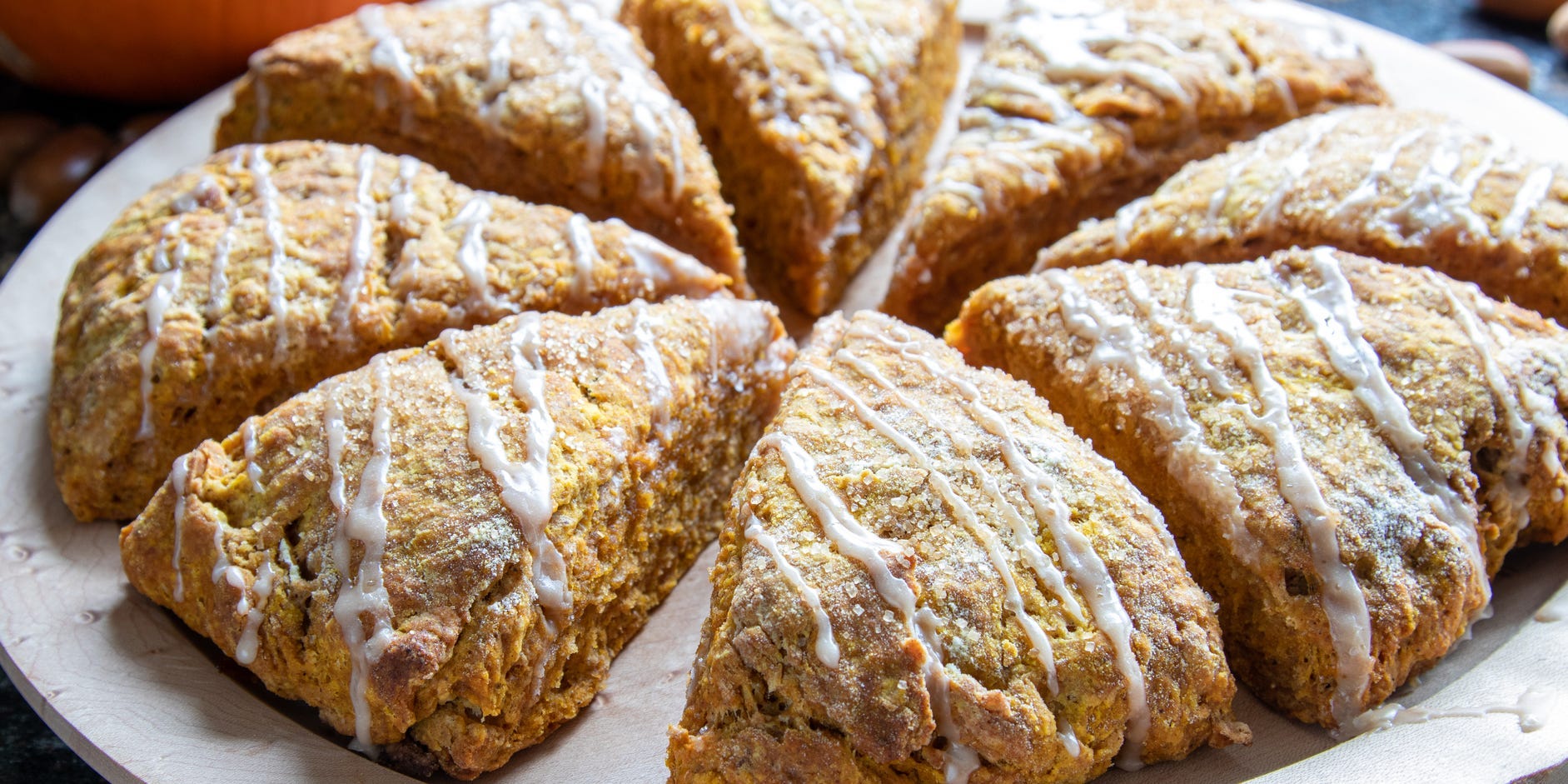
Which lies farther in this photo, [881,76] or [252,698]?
[881,76]

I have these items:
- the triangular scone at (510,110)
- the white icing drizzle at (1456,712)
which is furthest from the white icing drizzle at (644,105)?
the white icing drizzle at (1456,712)

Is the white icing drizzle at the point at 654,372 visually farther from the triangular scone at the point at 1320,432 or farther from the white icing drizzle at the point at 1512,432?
the white icing drizzle at the point at 1512,432

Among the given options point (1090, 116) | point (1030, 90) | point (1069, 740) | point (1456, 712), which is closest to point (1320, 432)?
point (1456, 712)

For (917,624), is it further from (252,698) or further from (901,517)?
(252,698)

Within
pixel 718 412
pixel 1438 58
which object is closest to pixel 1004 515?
pixel 718 412

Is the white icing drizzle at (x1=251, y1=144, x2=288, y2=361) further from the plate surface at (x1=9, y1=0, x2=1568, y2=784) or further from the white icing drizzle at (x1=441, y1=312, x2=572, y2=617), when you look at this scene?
the plate surface at (x1=9, y1=0, x2=1568, y2=784)

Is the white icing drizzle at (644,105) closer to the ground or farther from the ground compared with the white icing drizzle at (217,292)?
farther from the ground

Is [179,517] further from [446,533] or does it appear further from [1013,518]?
[1013,518]
